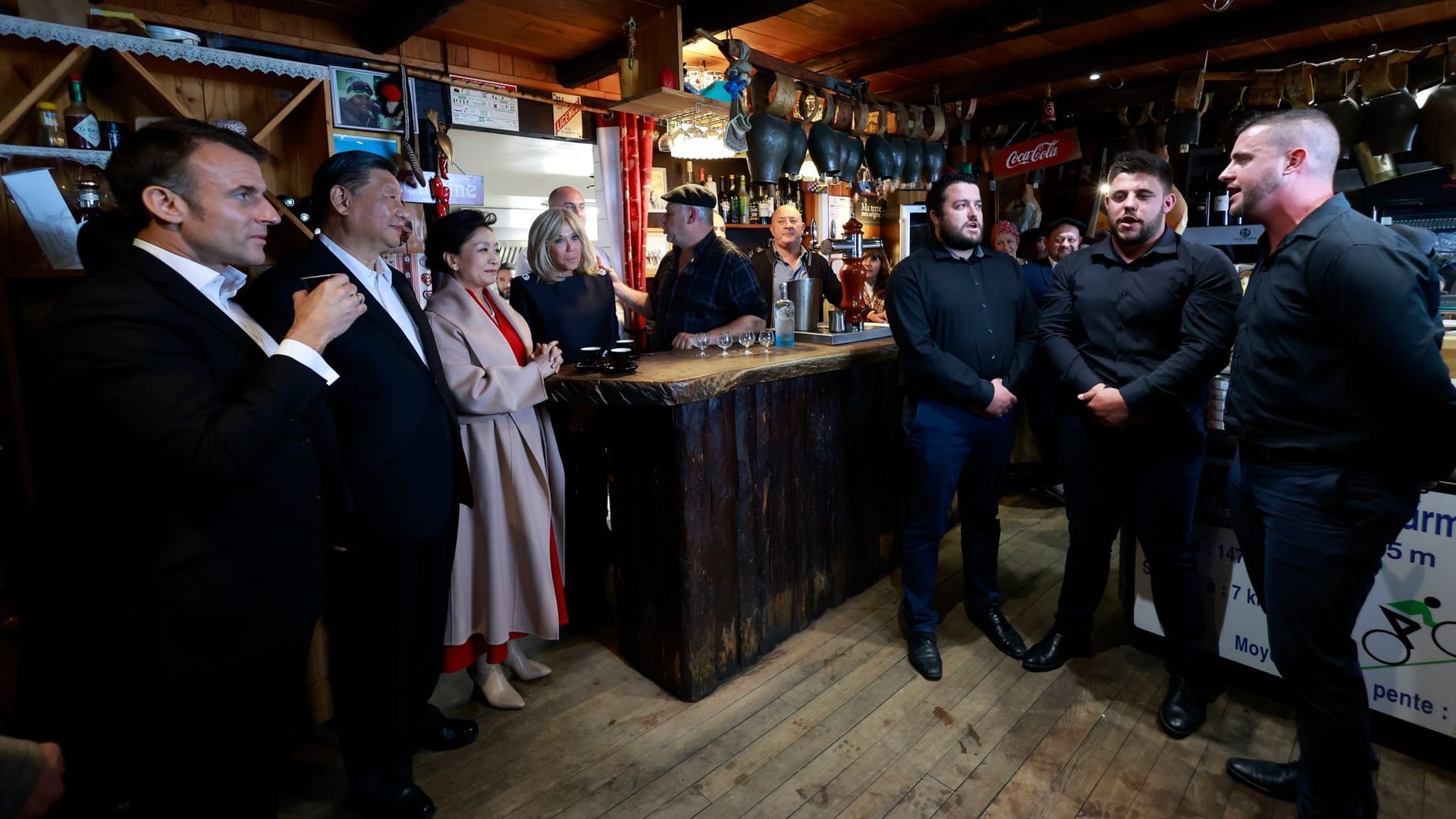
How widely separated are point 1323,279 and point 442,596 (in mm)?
2258

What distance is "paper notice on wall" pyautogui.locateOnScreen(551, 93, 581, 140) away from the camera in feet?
15.9

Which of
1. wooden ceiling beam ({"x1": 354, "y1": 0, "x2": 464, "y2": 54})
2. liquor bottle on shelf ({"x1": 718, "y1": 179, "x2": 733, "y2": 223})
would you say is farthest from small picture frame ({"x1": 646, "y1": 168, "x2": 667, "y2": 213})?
wooden ceiling beam ({"x1": 354, "y1": 0, "x2": 464, "y2": 54})

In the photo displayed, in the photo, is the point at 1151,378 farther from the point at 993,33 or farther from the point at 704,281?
the point at 993,33

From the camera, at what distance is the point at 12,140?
7.99 feet

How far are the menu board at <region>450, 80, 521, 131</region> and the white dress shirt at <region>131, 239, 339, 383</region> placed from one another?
335cm

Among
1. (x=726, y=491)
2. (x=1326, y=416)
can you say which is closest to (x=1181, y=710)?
(x=1326, y=416)

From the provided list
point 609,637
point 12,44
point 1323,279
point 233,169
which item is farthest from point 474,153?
point 1323,279

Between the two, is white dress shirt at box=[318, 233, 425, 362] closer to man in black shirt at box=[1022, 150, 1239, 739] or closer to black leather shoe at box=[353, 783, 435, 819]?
black leather shoe at box=[353, 783, 435, 819]

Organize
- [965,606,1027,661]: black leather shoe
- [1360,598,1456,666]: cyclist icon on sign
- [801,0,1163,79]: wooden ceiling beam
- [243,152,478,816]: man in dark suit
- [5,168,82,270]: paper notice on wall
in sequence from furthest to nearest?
[801,0,1163,79]: wooden ceiling beam, [965,606,1027,661]: black leather shoe, [5,168,82,270]: paper notice on wall, [1360,598,1456,666]: cyclist icon on sign, [243,152,478,816]: man in dark suit

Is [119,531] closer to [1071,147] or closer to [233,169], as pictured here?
[233,169]

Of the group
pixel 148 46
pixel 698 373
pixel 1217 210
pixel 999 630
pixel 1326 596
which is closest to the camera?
pixel 1326 596

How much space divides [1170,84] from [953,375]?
4.16 meters

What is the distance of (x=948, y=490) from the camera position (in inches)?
102

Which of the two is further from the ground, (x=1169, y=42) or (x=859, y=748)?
(x=1169, y=42)
